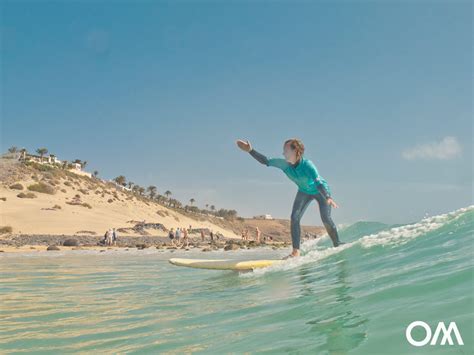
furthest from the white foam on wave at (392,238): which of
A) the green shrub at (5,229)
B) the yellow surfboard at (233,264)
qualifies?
the green shrub at (5,229)

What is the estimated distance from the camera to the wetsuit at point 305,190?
27.7 ft

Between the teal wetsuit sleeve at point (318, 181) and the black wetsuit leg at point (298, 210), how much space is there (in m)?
0.54

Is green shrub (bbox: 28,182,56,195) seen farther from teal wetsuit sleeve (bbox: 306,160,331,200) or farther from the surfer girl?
teal wetsuit sleeve (bbox: 306,160,331,200)

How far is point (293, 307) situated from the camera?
14.5 ft

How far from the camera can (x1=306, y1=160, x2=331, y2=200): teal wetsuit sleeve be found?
27.1 ft

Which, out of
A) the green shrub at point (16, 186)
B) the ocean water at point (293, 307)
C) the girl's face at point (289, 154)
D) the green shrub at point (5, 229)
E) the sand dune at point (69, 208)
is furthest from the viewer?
the green shrub at point (16, 186)

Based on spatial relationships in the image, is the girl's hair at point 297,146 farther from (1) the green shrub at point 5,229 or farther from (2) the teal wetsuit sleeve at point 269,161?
(1) the green shrub at point 5,229

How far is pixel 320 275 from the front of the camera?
6.26 metres

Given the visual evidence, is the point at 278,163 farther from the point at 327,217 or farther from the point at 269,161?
the point at 327,217

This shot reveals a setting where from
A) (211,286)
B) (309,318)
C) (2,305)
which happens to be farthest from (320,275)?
(2,305)

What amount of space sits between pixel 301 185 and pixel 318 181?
533 millimetres

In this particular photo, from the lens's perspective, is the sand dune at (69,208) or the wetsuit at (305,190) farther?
the sand dune at (69,208)

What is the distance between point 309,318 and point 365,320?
22.3 inches

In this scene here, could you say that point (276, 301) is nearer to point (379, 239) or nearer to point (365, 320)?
point (365, 320)
